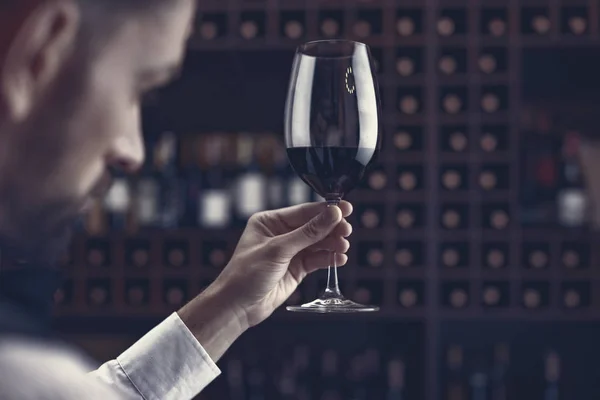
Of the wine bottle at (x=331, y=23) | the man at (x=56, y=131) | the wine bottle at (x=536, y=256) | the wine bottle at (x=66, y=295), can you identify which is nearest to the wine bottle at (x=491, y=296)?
the wine bottle at (x=536, y=256)

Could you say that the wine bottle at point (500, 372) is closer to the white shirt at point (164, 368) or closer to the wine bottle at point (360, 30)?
the wine bottle at point (360, 30)

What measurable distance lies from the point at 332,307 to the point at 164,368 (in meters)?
0.17

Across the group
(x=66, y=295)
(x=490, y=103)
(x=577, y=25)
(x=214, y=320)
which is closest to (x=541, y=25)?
(x=577, y=25)

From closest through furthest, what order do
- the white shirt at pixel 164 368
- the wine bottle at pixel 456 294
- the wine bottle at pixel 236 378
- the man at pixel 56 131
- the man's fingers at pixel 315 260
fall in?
the man at pixel 56 131, the white shirt at pixel 164 368, the man's fingers at pixel 315 260, the wine bottle at pixel 456 294, the wine bottle at pixel 236 378

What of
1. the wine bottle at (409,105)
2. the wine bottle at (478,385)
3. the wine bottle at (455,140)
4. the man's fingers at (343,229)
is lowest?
the wine bottle at (478,385)

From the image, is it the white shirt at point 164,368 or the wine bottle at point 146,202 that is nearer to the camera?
the white shirt at point 164,368

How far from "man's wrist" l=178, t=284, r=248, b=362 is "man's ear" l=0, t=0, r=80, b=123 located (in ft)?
2.15

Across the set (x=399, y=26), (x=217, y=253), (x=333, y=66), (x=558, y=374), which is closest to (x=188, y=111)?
(x=217, y=253)

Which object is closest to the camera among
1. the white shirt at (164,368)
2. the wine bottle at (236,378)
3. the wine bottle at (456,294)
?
the white shirt at (164,368)

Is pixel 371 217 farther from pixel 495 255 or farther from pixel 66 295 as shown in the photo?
pixel 66 295

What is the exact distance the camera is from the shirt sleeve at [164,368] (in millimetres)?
830

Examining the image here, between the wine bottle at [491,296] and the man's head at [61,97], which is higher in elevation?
the man's head at [61,97]

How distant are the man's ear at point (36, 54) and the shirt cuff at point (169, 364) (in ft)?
1.99

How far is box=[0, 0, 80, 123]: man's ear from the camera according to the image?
24 centimetres
